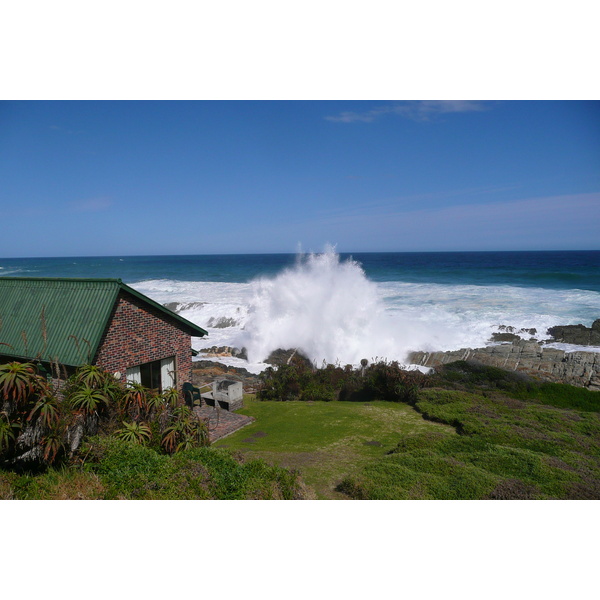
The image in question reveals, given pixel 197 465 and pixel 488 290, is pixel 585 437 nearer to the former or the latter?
pixel 197 465

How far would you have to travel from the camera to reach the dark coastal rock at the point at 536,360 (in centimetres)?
1828

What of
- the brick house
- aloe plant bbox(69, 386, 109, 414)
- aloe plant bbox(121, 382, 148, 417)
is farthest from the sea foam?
aloe plant bbox(69, 386, 109, 414)

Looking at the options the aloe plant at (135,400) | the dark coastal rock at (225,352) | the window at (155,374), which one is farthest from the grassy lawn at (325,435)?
the dark coastal rock at (225,352)

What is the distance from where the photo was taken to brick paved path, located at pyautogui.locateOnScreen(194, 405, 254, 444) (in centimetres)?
1119

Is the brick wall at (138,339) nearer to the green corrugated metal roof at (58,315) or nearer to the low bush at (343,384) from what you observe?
the green corrugated metal roof at (58,315)

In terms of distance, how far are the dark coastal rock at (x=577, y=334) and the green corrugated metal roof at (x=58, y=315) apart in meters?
28.6

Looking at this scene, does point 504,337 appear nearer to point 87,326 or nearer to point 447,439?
point 447,439

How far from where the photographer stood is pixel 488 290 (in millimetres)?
52500

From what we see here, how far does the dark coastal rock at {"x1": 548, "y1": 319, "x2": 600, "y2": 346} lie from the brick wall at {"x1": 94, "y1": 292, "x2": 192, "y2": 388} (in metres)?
27.2

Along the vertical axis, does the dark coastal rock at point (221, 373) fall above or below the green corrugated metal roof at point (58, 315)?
below

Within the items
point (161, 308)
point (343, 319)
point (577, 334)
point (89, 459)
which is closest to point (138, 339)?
point (161, 308)

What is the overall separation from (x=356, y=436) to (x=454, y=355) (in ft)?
45.9

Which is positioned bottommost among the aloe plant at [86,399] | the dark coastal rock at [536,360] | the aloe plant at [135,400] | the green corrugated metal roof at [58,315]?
the dark coastal rock at [536,360]

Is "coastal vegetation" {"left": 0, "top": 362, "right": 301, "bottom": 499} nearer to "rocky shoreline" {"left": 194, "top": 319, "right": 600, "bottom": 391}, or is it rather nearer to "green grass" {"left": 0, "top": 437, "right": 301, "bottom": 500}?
"green grass" {"left": 0, "top": 437, "right": 301, "bottom": 500}
